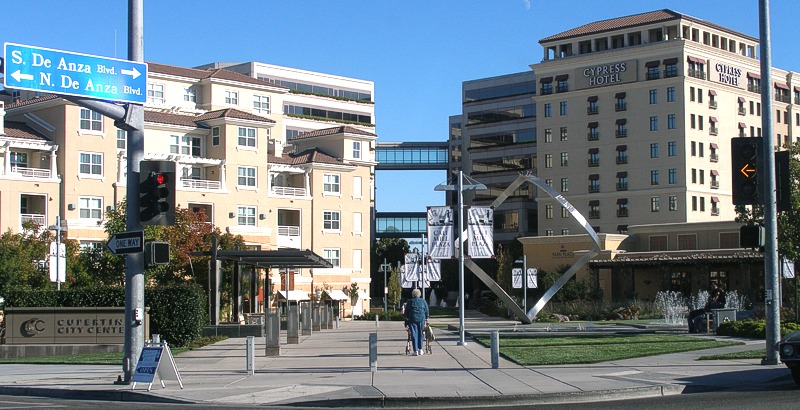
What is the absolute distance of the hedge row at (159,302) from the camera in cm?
3400

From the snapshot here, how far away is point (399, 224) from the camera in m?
132

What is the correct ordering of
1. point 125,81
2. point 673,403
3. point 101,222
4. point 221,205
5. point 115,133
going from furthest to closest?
1. point 221,205
2. point 115,133
3. point 101,222
4. point 125,81
5. point 673,403

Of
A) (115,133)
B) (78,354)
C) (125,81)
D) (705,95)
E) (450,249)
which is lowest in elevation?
(78,354)

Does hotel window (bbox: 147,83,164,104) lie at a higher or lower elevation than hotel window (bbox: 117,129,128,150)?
higher

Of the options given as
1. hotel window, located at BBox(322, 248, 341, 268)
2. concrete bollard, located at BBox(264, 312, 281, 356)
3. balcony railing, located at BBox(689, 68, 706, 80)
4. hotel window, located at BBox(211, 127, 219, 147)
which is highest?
balcony railing, located at BBox(689, 68, 706, 80)

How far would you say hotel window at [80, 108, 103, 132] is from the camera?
67.6 meters

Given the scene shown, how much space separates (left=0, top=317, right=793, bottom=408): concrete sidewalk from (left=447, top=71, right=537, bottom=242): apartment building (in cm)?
8739

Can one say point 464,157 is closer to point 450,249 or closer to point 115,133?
point 115,133

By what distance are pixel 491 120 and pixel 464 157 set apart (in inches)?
247

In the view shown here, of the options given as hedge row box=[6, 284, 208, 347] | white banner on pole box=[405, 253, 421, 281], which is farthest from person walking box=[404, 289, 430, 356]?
white banner on pole box=[405, 253, 421, 281]

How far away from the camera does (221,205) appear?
73.6m

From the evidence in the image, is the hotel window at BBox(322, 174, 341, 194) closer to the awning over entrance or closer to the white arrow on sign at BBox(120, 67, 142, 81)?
the awning over entrance

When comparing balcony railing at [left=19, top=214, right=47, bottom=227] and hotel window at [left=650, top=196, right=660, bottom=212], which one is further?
hotel window at [left=650, top=196, right=660, bottom=212]

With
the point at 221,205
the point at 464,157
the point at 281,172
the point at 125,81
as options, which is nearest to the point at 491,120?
the point at 464,157
